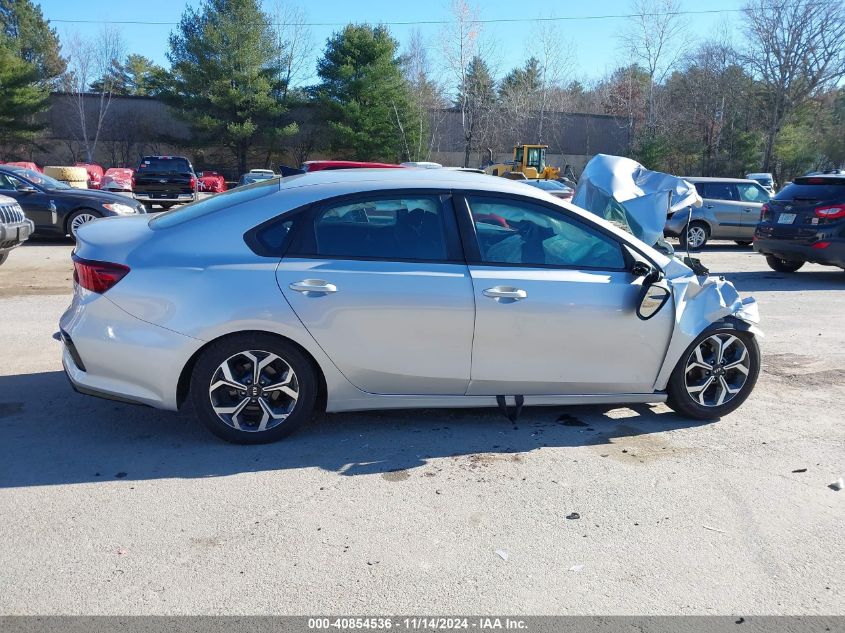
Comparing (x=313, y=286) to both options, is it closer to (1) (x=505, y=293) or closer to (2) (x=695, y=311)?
(1) (x=505, y=293)

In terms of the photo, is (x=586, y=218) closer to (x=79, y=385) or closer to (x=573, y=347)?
(x=573, y=347)

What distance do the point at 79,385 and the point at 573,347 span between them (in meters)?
3.00

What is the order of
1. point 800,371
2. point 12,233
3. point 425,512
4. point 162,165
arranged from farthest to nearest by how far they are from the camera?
1. point 162,165
2. point 12,233
3. point 800,371
4. point 425,512

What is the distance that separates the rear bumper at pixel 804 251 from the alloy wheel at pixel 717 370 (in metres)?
7.69

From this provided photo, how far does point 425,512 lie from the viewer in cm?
385

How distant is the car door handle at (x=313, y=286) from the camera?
443 centimetres

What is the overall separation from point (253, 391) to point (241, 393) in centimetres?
7

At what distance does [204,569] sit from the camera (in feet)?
10.7

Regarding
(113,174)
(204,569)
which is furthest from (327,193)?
(113,174)

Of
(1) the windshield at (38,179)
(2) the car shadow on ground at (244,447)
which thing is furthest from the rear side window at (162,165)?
(2) the car shadow on ground at (244,447)

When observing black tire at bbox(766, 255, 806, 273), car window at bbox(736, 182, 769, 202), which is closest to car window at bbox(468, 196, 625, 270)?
black tire at bbox(766, 255, 806, 273)

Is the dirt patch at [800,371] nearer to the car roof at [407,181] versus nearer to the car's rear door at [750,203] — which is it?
the car roof at [407,181]

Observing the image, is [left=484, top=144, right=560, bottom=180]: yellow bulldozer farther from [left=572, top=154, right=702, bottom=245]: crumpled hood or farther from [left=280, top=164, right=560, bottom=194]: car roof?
[left=280, top=164, right=560, bottom=194]: car roof

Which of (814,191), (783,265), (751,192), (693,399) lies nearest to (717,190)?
(751,192)
